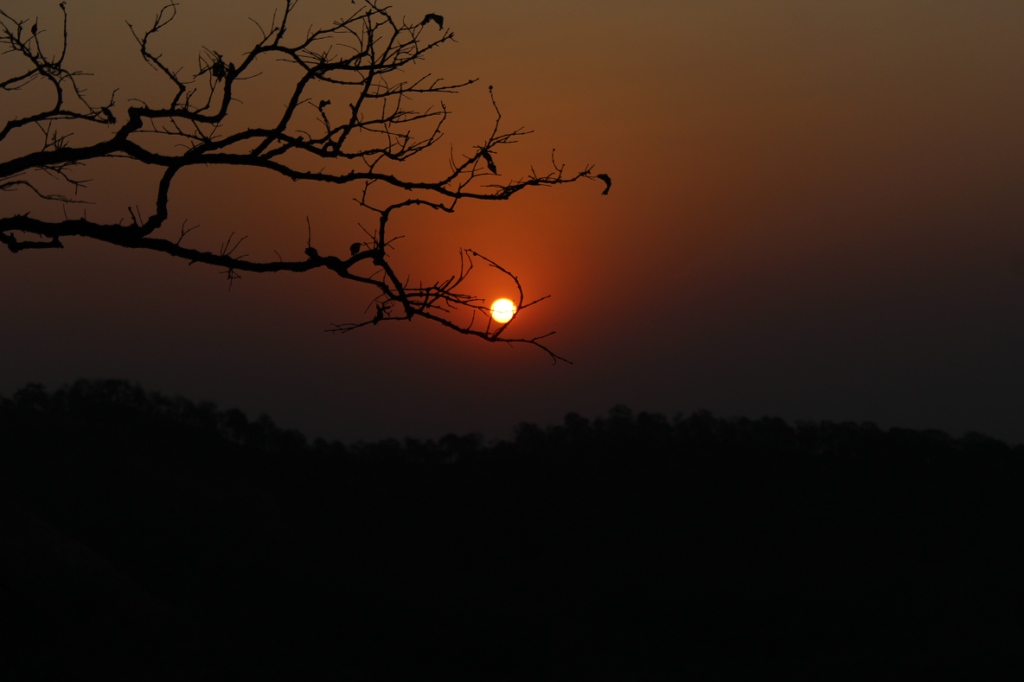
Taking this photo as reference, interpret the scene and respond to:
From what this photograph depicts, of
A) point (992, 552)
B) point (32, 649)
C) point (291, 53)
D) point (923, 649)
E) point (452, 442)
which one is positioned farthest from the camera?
point (452, 442)

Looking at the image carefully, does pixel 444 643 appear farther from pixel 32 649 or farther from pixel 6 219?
pixel 6 219

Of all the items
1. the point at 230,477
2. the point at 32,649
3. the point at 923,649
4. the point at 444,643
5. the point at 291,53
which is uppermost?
the point at 291,53

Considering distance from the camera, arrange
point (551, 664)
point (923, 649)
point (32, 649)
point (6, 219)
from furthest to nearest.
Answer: point (923, 649) → point (551, 664) → point (32, 649) → point (6, 219)

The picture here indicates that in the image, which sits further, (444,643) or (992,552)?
(992,552)

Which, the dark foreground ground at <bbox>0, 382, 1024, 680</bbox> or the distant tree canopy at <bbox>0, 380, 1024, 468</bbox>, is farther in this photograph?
the distant tree canopy at <bbox>0, 380, 1024, 468</bbox>

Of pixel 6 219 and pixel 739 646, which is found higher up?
pixel 6 219

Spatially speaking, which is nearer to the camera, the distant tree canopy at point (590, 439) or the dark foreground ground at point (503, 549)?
the dark foreground ground at point (503, 549)

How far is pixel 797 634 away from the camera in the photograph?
40.5 m

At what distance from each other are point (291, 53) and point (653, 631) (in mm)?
40595

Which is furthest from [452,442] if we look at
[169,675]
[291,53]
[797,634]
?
[291,53]

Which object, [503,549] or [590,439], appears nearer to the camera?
[503,549]

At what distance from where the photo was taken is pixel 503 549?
51625 mm

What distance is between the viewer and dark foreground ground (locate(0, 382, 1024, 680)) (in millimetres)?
33656

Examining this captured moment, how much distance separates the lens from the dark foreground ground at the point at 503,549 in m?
33.7
